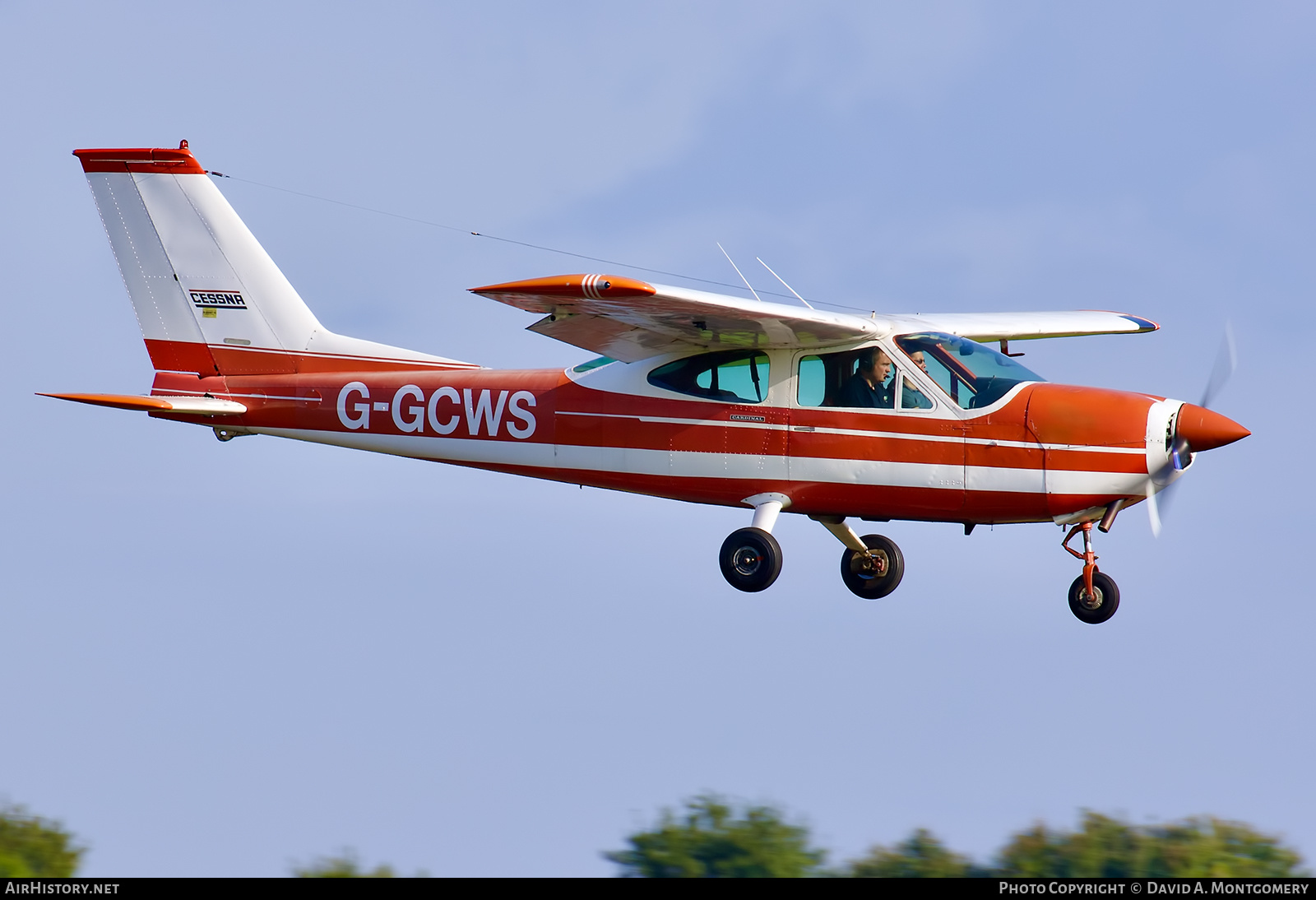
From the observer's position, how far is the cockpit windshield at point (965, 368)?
45.2 ft

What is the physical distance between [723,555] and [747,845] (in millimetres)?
5697

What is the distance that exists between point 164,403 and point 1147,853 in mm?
11715

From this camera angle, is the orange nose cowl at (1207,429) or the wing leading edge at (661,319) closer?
the wing leading edge at (661,319)

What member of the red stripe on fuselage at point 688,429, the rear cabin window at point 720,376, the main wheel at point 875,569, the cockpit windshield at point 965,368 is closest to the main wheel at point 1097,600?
the red stripe on fuselage at point 688,429

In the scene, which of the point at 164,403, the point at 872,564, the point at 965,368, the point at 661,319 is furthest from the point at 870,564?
the point at 164,403

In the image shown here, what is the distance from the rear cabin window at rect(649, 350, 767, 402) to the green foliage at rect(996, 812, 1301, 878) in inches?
236


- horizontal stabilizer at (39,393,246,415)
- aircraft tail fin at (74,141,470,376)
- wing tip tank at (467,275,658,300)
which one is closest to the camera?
wing tip tank at (467,275,658,300)

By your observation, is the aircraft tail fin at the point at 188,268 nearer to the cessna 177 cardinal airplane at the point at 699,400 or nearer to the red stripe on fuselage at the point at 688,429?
the cessna 177 cardinal airplane at the point at 699,400

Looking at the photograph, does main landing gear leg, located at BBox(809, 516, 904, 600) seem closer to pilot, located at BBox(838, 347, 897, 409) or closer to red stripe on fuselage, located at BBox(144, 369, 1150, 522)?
red stripe on fuselage, located at BBox(144, 369, 1150, 522)

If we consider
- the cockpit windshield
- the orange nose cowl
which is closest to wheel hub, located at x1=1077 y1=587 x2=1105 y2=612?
the orange nose cowl

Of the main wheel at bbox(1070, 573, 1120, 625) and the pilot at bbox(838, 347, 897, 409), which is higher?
the pilot at bbox(838, 347, 897, 409)

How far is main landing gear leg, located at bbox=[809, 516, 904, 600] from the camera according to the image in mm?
15492

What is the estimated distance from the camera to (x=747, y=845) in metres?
18.6

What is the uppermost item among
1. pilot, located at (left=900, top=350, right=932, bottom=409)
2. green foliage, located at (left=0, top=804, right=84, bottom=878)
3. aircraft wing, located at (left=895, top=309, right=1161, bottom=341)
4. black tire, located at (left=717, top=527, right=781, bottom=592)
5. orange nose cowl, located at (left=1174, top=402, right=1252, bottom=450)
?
aircraft wing, located at (left=895, top=309, right=1161, bottom=341)
